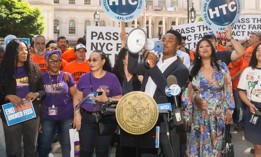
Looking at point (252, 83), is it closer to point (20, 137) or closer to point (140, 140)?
point (140, 140)

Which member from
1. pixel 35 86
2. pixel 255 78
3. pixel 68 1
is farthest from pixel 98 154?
pixel 68 1

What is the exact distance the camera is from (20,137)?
163 inches

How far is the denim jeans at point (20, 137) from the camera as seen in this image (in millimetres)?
4066

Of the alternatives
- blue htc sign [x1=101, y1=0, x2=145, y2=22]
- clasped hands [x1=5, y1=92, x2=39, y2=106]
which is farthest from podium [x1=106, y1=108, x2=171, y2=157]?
blue htc sign [x1=101, y1=0, x2=145, y2=22]

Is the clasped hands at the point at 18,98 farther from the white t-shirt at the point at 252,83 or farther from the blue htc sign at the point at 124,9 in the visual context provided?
the white t-shirt at the point at 252,83

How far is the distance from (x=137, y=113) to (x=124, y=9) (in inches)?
104

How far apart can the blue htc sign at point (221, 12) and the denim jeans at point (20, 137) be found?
2.95 m

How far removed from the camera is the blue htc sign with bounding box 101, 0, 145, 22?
5.13m

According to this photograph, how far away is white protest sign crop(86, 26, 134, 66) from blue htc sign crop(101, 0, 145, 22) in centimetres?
92

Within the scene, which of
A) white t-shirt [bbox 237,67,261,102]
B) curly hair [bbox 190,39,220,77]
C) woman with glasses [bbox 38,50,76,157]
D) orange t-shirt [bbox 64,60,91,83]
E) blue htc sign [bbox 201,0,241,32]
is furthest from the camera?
orange t-shirt [bbox 64,60,91,83]

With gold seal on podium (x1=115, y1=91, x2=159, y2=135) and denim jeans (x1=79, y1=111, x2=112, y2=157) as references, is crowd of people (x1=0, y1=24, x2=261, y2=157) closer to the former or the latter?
denim jeans (x1=79, y1=111, x2=112, y2=157)

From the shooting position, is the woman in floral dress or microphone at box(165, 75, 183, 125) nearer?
microphone at box(165, 75, 183, 125)

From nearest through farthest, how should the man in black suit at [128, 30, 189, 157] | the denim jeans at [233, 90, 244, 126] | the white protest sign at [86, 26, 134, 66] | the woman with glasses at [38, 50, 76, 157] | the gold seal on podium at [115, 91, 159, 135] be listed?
the gold seal on podium at [115, 91, 159, 135] → the man in black suit at [128, 30, 189, 157] → the woman with glasses at [38, 50, 76, 157] → the denim jeans at [233, 90, 244, 126] → the white protest sign at [86, 26, 134, 66]

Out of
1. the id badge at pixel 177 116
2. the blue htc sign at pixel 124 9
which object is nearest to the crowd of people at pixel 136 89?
the id badge at pixel 177 116
